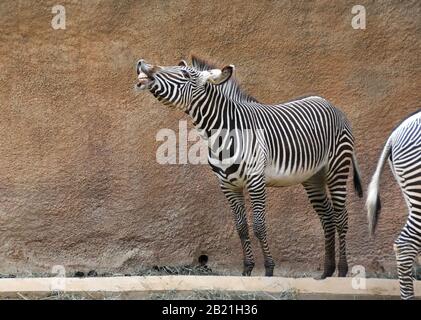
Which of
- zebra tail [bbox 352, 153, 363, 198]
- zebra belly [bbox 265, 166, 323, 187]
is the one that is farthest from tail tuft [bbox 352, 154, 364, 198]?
zebra belly [bbox 265, 166, 323, 187]

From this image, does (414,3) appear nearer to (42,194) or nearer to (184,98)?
(184,98)

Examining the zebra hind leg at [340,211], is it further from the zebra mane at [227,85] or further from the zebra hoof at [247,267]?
the zebra mane at [227,85]

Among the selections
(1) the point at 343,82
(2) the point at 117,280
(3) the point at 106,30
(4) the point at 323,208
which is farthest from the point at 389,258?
(3) the point at 106,30

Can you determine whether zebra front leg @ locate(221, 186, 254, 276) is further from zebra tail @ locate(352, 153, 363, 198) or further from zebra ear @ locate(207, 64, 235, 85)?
zebra tail @ locate(352, 153, 363, 198)

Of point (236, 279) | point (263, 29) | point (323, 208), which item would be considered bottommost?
point (236, 279)

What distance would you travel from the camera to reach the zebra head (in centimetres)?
686

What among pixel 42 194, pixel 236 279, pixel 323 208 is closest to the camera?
pixel 236 279

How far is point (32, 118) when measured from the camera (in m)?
8.48

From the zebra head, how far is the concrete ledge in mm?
1446

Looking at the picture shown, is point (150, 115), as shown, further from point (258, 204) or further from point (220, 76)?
point (258, 204)

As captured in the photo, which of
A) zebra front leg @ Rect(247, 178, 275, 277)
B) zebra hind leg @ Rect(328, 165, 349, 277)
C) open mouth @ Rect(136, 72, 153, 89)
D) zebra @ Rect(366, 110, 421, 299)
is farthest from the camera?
zebra hind leg @ Rect(328, 165, 349, 277)

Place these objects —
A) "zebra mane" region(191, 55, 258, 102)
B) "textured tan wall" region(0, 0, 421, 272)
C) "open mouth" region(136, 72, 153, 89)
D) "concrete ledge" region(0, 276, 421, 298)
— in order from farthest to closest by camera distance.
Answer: "textured tan wall" region(0, 0, 421, 272), "zebra mane" region(191, 55, 258, 102), "open mouth" region(136, 72, 153, 89), "concrete ledge" region(0, 276, 421, 298)

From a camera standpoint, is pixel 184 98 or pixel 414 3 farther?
pixel 414 3

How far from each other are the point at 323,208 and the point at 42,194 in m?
2.77
